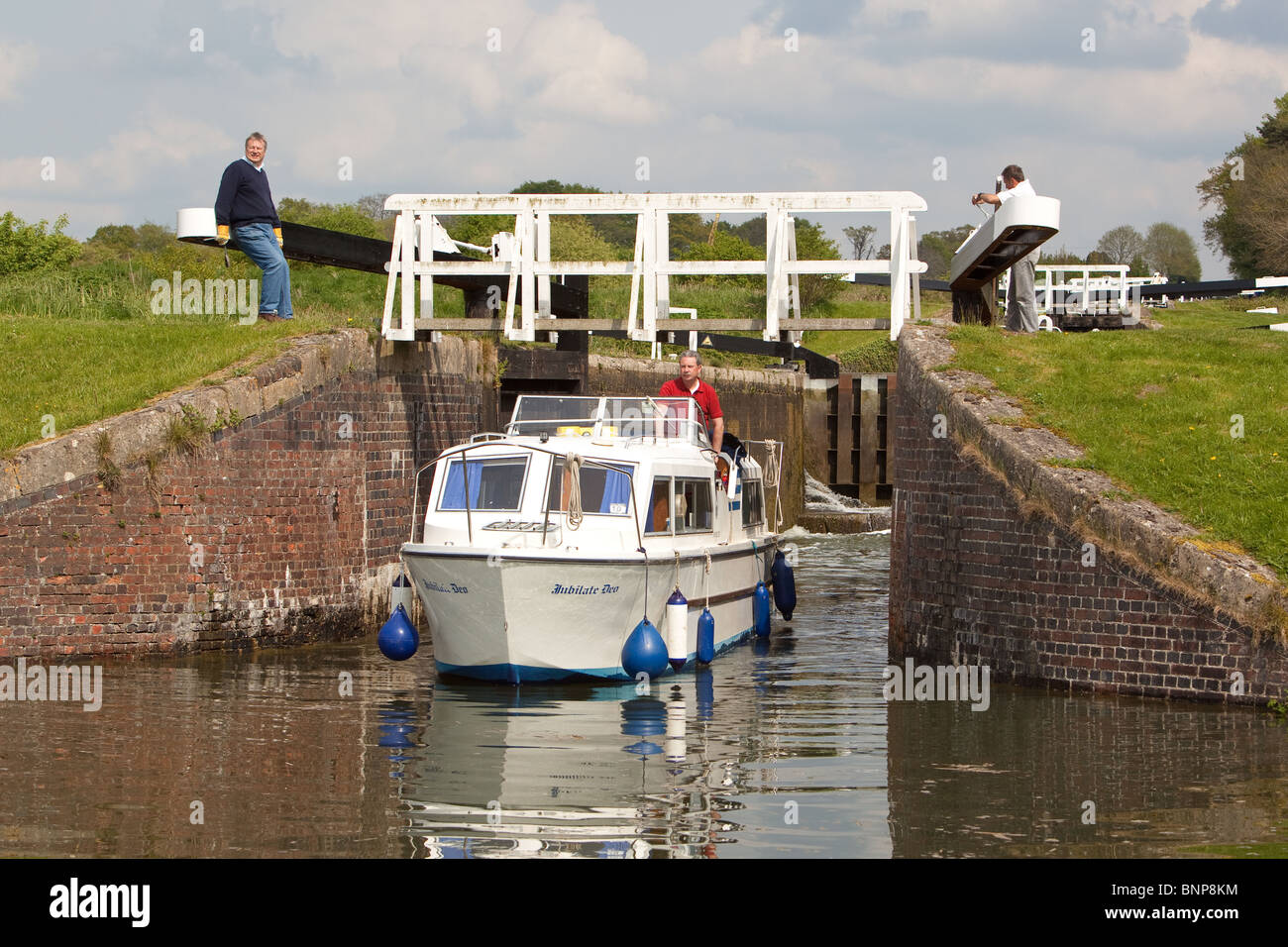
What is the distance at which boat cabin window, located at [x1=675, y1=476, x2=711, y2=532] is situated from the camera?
647 inches

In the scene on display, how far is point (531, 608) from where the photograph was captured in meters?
14.6

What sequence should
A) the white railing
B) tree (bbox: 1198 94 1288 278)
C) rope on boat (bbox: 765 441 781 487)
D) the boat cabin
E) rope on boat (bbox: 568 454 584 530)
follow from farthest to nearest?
1. tree (bbox: 1198 94 1288 278)
2. the white railing
3. rope on boat (bbox: 765 441 781 487)
4. the boat cabin
5. rope on boat (bbox: 568 454 584 530)

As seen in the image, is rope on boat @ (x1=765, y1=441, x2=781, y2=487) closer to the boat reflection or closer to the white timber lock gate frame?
the white timber lock gate frame

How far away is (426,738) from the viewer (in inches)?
495

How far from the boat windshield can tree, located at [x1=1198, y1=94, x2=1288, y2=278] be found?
4235 centimetres

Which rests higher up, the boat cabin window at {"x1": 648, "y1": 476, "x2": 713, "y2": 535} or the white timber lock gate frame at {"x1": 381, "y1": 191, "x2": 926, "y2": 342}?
the white timber lock gate frame at {"x1": 381, "y1": 191, "x2": 926, "y2": 342}

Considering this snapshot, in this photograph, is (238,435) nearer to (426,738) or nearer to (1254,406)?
(426,738)

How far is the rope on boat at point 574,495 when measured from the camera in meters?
15.0

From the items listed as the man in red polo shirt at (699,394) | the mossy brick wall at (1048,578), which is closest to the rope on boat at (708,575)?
the man in red polo shirt at (699,394)

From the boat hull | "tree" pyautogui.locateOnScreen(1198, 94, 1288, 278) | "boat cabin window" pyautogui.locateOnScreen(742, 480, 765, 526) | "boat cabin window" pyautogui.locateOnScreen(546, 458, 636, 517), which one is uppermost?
"tree" pyautogui.locateOnScreen(1198, 94, 1288, 278)

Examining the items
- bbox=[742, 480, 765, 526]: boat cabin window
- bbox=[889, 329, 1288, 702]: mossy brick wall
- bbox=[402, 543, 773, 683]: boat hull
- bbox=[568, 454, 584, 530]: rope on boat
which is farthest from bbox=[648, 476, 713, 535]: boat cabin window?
bbox=[889, 329, 1288, 702]: mossy brick wall

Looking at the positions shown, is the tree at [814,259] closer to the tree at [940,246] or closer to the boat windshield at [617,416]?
the tree at [940,246]

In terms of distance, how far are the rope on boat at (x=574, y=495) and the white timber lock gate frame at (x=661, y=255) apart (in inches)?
123
